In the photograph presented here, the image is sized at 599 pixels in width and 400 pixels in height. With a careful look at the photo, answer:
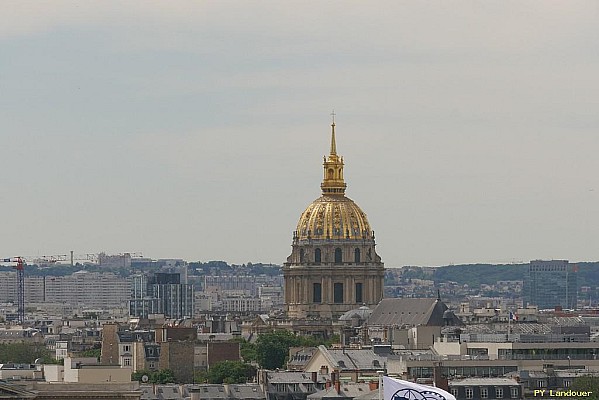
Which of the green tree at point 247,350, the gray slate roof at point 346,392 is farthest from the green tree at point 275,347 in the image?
the gray slate roof at point 346,392

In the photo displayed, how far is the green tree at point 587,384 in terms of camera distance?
9929 centimetres

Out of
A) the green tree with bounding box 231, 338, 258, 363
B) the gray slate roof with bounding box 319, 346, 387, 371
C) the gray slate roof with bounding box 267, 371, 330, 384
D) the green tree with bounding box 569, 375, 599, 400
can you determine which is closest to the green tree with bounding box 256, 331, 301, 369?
the green tree with bounding box 231, 338, 258, 363

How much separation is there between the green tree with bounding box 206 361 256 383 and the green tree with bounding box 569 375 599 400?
27.7m

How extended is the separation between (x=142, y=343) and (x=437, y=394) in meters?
114

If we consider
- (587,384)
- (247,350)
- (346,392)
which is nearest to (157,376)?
(247,350)

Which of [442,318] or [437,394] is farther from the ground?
[442,318]

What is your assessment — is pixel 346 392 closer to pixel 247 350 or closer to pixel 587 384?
pixel 587 384

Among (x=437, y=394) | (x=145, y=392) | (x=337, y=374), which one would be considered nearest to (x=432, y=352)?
(x=337, y=374)

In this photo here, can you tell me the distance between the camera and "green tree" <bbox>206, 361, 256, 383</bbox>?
133 m

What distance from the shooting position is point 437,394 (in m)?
48.5

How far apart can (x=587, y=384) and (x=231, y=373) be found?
1452 inches

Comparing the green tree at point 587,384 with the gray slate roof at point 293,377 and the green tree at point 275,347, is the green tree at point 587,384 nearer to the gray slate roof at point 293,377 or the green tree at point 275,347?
the gray slate roof at point 293,377

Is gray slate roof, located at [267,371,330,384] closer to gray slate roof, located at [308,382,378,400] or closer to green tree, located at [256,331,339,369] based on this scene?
gray slate roof, located at [308,382,378,400]

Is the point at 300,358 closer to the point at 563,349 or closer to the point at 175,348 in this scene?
the point at 175,348
